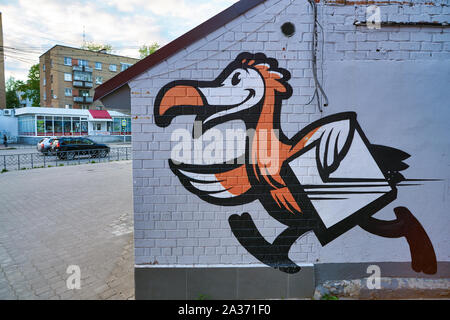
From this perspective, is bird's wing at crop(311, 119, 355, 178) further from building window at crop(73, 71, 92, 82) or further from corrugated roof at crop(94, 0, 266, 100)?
building window at crop(73, 71, 92, 82)

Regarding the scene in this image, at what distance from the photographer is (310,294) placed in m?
3.55

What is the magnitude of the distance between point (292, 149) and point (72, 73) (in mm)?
49318

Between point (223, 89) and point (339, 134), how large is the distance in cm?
163

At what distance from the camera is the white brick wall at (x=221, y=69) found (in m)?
3.36

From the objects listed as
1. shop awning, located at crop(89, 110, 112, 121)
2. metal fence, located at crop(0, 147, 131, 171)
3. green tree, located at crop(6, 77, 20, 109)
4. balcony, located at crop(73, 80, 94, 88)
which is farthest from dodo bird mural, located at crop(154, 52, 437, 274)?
green tree, located at crop(6, 77, 20, 109)

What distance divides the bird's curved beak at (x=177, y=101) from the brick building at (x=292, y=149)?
13 millimetres

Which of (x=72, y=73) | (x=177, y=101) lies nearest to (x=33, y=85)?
(x=72, y=73)

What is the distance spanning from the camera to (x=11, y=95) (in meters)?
57.6

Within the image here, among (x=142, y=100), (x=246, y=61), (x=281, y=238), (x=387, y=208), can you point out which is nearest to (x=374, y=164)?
(x=387, y=208)

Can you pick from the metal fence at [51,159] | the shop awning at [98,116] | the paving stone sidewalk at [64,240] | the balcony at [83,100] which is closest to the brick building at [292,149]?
the paving stone sidewalk at [64,240]

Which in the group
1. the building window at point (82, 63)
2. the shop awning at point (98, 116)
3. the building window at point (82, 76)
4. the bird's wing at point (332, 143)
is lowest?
the bird's wing at point (332, 143)

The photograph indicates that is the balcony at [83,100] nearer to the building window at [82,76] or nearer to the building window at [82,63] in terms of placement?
the building window at [82,76]

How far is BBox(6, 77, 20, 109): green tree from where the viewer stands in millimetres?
55775

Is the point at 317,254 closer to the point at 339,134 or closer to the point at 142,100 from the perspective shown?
the point at 339,134
